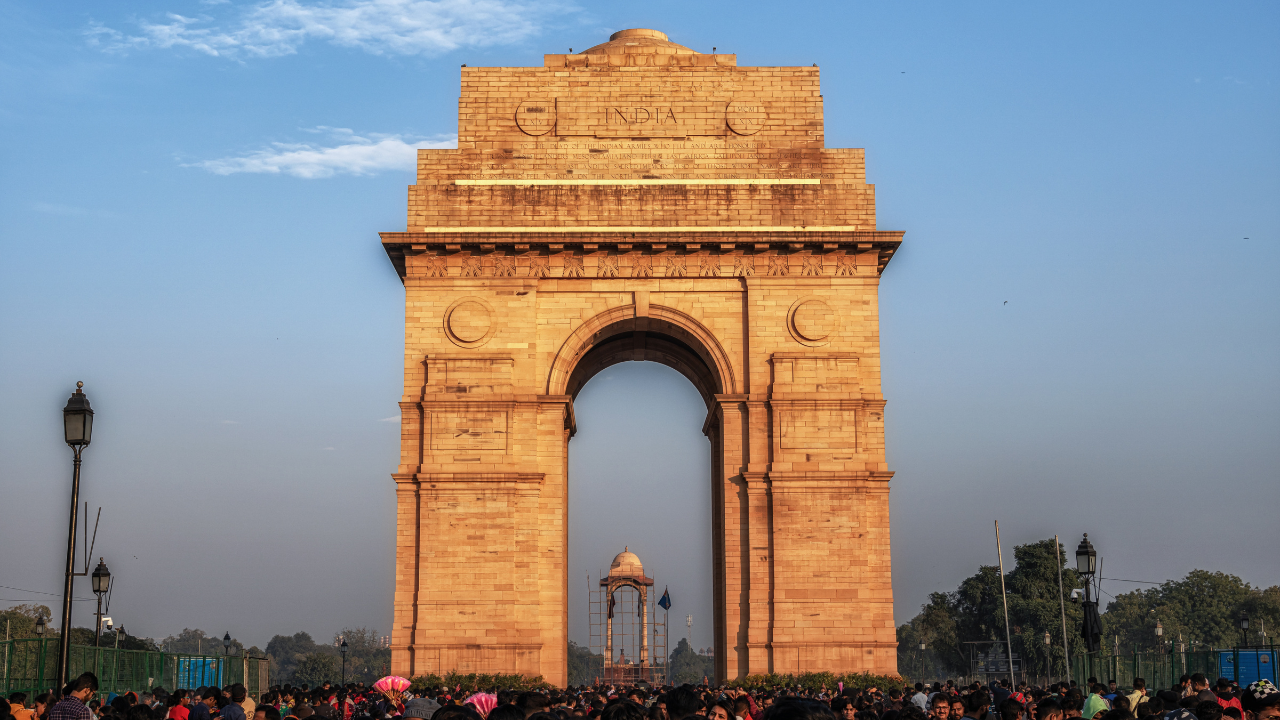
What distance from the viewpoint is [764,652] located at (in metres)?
28.2

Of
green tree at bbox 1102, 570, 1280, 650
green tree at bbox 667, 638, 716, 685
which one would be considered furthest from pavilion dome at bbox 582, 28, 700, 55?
green tree at bbox 667, 638, 716, 685

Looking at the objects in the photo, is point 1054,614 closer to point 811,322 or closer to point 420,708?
point 811,322

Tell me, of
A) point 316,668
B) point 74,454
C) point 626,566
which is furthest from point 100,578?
point 316,668

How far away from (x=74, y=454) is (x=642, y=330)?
1845 centimetres

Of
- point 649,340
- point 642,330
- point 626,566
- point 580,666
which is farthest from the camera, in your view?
point 580,666

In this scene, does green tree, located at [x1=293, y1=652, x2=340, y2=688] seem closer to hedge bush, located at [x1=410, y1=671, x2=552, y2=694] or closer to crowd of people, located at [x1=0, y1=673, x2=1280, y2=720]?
hedge bush, located at [x1=410, y1=671, x2=552, y2=694]

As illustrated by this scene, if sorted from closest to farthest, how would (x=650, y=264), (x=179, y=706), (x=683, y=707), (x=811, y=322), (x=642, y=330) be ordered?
(x=683, y=707) < (x=179, y=706) < (x=811, y=322) < (x=650, y=264) < (x=642, y=330)

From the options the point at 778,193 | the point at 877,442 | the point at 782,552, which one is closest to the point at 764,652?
the point at 782,552

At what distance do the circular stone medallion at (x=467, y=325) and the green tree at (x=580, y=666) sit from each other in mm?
93864

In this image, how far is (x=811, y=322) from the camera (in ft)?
98.2

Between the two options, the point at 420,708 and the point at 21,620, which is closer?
the point at 420,708

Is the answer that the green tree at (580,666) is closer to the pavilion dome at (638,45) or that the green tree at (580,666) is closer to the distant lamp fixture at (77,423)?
the pavilion dome at (638,45)

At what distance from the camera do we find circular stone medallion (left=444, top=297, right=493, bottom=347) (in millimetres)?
29781

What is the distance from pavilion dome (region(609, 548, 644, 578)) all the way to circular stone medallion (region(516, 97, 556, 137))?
32.7 m
